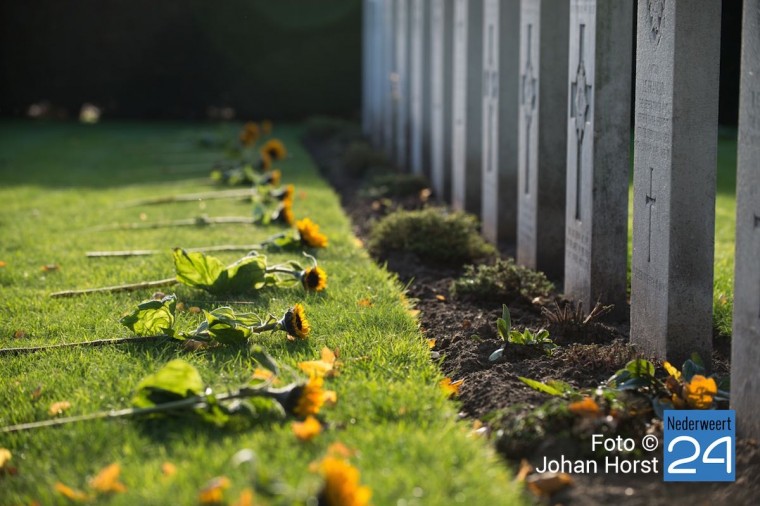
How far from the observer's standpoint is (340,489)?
255cm

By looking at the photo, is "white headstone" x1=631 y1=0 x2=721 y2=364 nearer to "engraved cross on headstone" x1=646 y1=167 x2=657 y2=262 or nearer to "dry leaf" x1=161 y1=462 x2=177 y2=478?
"engraved cross on headstone" x1=646 y1=167 x2=657 y2=262

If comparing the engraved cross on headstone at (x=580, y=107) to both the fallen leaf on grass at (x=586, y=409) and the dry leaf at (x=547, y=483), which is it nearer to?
the fallen leaf on grass at (x=586, y=409)

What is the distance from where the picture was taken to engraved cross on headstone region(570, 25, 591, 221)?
17.3 ft

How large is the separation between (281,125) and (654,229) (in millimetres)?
15275

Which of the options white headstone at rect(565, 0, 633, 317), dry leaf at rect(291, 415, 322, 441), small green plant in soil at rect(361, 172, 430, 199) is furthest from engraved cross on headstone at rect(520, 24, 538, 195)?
dry leaf at rect(291, 415, 322, 441)

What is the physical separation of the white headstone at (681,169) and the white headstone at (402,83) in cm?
776

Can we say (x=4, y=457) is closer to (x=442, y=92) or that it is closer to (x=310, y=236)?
(x=310, y=236)

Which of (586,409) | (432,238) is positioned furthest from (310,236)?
(586,409)

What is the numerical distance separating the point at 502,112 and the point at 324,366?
4.01 m

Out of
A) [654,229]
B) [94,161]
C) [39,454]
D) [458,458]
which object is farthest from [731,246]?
[94,161]

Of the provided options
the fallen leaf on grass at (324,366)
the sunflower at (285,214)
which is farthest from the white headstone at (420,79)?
the fallen leaf on grass at (324,366)

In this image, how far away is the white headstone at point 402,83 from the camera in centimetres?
1202

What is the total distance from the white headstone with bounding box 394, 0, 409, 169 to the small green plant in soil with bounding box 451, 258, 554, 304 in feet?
21.7

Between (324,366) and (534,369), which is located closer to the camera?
(324,366)
